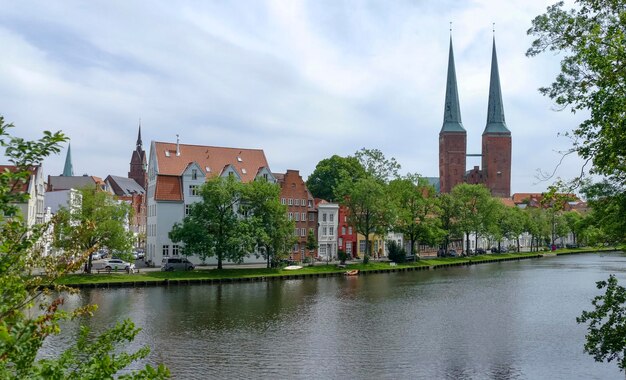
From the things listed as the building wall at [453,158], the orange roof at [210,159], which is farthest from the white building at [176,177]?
the building wall at [453,158]

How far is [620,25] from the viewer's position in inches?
570

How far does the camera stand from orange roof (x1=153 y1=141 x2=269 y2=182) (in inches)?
3063

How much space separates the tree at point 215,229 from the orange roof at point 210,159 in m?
11.0

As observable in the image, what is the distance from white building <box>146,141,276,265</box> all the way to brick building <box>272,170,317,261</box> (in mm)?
3164

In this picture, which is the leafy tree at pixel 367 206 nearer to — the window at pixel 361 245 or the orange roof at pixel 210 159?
the orange roof at pixel 210 159

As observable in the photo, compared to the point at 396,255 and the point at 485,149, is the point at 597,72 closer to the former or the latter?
the point at 396,255

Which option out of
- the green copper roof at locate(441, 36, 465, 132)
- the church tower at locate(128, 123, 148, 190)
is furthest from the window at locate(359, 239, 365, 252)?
the church tower at locate(128, 123, 148, 190)

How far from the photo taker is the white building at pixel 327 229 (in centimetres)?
8988

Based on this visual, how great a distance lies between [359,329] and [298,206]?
51.0m

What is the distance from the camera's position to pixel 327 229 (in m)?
90.7

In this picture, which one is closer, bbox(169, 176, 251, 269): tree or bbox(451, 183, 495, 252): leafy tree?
bbox(169, 176, 251, 269): tree

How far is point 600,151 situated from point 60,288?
42.0ft

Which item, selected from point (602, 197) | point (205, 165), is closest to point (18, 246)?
point (602, 197)

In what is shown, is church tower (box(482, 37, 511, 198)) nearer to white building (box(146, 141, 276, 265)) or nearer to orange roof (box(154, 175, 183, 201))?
white building (box(146, 141, 276, 265))
